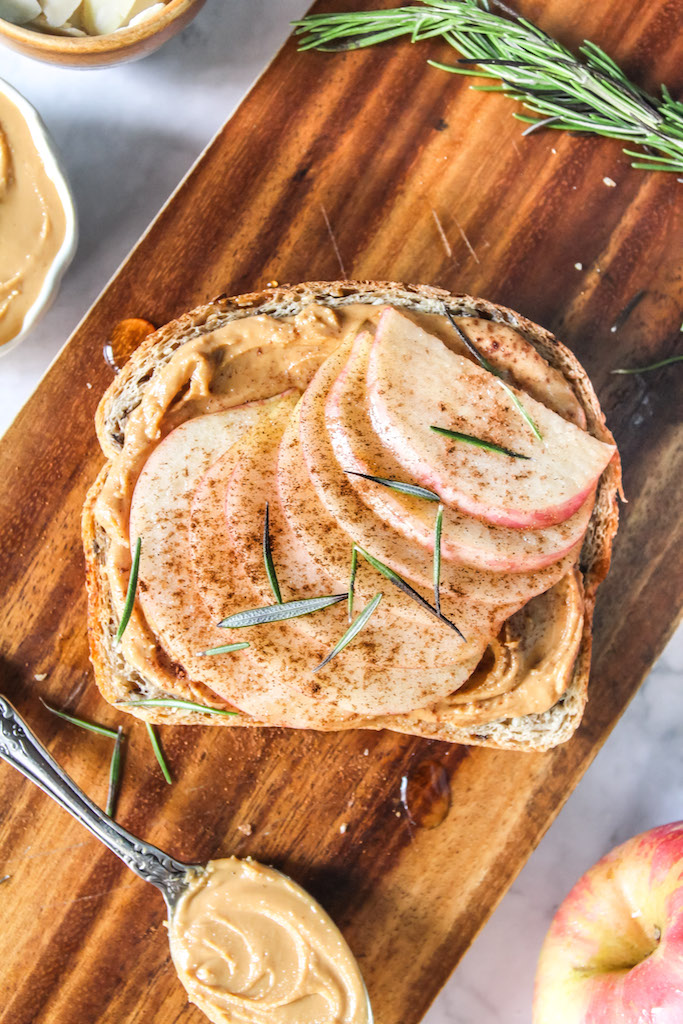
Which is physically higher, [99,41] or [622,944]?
[99,41]

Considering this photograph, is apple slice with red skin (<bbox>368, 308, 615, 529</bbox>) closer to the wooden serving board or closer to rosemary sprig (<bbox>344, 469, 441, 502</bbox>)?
rosemary sprig (<bbox>344, 469, 441, 502</bbox>)

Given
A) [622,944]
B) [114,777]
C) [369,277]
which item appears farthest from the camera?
[369,277]

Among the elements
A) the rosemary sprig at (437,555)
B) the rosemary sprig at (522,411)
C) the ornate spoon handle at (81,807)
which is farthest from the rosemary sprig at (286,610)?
the ornate spoon handle at (81,807)

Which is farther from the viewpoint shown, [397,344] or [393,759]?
[393,759]

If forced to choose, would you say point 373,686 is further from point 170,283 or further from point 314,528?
point 170,283

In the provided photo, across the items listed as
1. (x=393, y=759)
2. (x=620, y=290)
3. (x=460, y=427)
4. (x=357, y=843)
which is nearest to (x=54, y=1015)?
(x=357, y=843)

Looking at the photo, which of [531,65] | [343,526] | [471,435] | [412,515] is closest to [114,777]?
[343,526]

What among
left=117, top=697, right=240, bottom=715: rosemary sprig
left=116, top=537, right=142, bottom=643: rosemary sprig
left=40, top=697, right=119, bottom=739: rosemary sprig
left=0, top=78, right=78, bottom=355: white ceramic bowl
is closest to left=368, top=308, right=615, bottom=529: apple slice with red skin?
left=116, top=537, right=142, bottom=643: rosemary sprig

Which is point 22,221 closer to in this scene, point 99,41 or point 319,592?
point 99,41
